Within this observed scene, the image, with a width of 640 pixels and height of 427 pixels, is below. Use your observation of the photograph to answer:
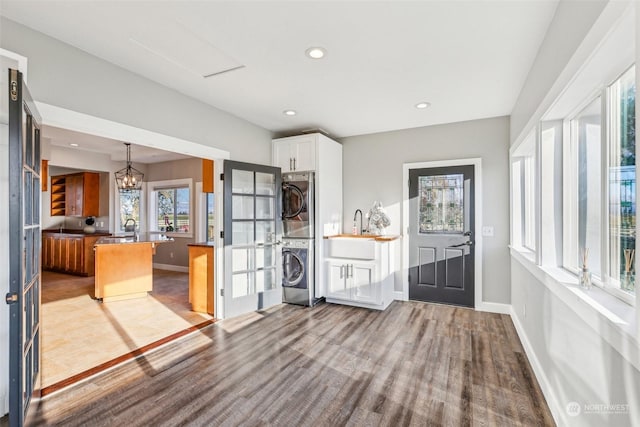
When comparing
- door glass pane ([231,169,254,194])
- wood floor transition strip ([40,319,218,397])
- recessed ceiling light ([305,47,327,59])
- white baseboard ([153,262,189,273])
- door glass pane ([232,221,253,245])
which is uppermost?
recessed ceiling light ([305,47,327,59])

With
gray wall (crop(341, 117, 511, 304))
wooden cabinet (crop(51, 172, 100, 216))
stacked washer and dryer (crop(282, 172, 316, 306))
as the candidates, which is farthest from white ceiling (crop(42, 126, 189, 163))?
gray wall (crop(341, 117, 511, 304))

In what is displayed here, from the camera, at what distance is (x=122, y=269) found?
15.3ft

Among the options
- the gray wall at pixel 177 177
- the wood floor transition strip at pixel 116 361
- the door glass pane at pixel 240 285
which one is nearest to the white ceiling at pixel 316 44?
the door glass pane at pixel 240 285

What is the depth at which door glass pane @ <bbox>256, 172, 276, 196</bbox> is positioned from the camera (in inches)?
166

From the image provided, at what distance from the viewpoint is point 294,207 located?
4.51 metres

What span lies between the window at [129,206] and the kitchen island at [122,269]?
2.74 metres

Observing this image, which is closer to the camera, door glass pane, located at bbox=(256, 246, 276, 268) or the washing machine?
door glass pane, located at bbox=(256, 246, 276, 268)

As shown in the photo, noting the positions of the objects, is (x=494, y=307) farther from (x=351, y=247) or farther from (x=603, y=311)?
(x=603, y=311)

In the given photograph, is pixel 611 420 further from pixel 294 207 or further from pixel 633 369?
pixel 294 207

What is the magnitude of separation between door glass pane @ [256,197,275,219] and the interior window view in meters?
0.05

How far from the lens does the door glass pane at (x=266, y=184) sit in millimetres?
4219

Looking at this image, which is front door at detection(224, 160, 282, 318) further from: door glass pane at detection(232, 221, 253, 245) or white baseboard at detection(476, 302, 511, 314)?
white baseboard at detection(476, 302, 511, 314)

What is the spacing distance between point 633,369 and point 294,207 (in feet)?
12.4

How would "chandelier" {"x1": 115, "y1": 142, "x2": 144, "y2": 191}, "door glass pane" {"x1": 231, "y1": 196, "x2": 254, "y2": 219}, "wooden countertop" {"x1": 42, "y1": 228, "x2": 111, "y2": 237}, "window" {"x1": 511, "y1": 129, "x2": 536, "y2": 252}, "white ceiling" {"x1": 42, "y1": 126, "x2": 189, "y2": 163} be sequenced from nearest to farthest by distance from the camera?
"window" {"x1": 511, "y1": 129, "x2": 536, "y2": 252} < "door glass pane" {"x1": 231, "y1": 196, "x2": 254, "y2": 219} < "white ceiling" {"x1": 42, "y1": 126, "x2": 189, "y2": 163} < "chandelier" {"x1": 115, "y1": 142, "x2": 144, "y2": 191} < "wooden countertop" {"x1": 42, "y1": 228, "x2": 111, "y2": 237}
